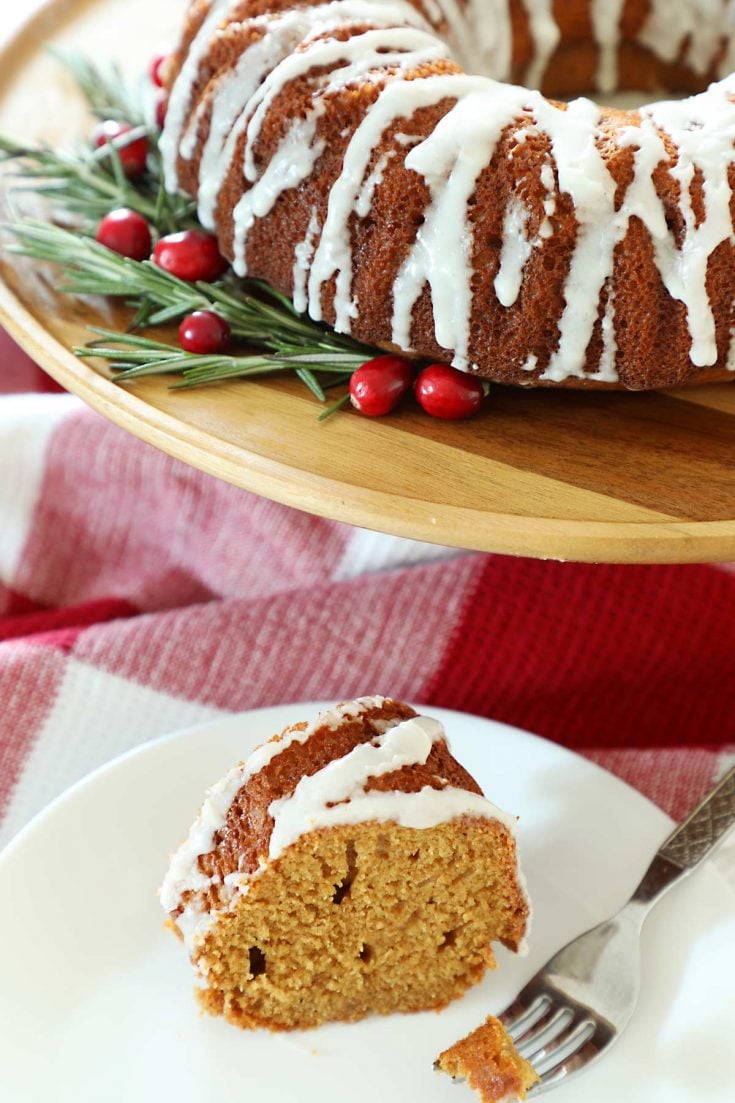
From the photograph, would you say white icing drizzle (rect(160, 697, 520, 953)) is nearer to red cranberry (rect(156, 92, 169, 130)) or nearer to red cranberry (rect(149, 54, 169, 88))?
red cranberry (rect(156, 92, 169, 130))

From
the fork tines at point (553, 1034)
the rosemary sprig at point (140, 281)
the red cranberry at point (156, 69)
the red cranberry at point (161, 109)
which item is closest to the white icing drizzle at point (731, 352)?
the rosemary sprig at point (140, 281)

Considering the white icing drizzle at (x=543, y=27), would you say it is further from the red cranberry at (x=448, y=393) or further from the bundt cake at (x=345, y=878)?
the bundt cake at (x=345, y=878)

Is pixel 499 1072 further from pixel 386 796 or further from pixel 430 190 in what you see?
pixel 430 190

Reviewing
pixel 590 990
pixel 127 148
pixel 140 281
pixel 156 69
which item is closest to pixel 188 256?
pixel 140 281

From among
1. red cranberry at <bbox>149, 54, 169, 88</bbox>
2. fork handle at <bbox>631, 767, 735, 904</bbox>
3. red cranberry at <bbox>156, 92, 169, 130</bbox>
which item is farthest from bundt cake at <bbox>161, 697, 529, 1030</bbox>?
red cranberry at <bbox>149, 54, 169, 88</bbox>

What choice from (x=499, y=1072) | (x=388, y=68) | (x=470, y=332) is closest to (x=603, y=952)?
(x=499, y=1072)

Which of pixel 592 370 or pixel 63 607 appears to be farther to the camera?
pixel 63 607

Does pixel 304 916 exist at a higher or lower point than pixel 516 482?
lower
